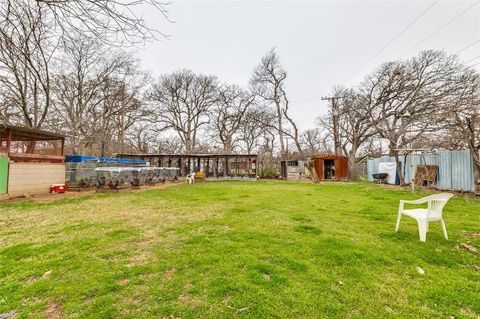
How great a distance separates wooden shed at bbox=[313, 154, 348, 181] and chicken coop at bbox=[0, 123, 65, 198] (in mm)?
17476

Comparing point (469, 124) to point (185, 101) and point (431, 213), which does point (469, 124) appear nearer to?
point (431, 213)

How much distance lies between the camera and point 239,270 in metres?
2.66

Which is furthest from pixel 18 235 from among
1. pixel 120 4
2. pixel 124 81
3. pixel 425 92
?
pixel 425 92

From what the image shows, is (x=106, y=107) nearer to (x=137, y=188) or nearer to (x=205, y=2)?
(x=137, y=188)

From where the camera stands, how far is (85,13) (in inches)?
86.8

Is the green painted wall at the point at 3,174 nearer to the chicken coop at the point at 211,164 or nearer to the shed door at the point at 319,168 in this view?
the chicken coop at the point at 211,164

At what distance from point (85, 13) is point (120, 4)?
0.36 m

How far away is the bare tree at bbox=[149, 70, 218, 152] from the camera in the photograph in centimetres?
2689

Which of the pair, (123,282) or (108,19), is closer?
(108,19)

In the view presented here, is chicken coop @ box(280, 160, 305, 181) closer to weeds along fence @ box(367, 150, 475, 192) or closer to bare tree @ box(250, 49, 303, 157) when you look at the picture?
bare tree @ box(250, 49, 303, 157)

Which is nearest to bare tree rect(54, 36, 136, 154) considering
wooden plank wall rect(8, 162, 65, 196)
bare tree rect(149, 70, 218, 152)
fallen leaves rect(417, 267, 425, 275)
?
wooden plank wall rect(8, 162, 65, 196)

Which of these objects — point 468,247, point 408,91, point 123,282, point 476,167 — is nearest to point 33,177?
point 123,282

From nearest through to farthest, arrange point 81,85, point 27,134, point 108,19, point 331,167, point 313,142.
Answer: point 108,19, point 27,134, point 81,85, point 331,167, point 313,142

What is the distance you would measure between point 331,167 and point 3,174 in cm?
1981
